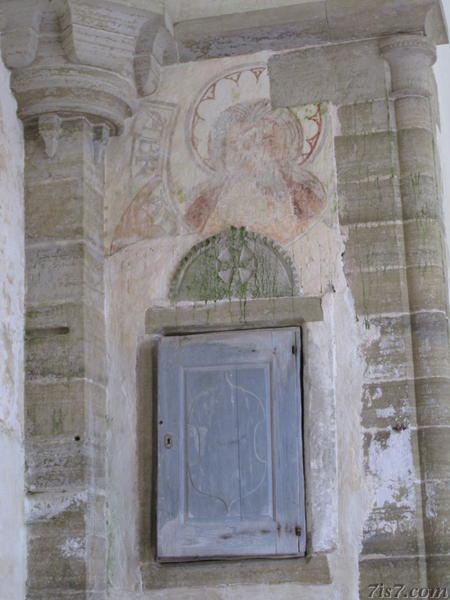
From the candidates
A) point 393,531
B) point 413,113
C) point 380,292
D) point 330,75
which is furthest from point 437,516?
point 330,75

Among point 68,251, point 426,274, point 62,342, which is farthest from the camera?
point 68,251

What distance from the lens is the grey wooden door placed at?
212 inches

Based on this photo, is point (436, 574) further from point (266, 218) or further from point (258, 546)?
point (266, 218)

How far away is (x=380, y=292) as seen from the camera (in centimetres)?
554

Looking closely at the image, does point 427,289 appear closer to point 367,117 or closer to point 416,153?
point 416,153

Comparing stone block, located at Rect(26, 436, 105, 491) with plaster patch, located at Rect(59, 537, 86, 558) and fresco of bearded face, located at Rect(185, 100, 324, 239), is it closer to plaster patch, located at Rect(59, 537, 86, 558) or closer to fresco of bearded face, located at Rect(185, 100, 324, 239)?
plaster patch, located at Rect(59, 537, 86, 558)

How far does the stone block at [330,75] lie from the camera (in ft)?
19.0

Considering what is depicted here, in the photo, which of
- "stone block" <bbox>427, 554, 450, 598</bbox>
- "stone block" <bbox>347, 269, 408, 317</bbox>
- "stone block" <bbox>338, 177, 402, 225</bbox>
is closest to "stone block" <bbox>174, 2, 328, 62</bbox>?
"stone block" <bbox>338, 177, 402, 225</bbox>

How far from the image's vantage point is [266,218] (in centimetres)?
575

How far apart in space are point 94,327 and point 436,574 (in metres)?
1.86

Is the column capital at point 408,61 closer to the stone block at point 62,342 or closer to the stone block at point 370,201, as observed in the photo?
the stone block at point 370,201

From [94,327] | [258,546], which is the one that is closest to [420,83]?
[94,327]

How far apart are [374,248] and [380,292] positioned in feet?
0.67

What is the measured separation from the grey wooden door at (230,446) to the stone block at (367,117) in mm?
988
